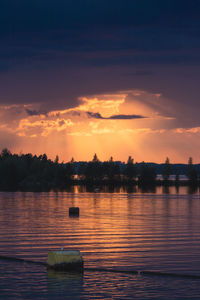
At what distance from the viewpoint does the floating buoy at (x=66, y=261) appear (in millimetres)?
35812

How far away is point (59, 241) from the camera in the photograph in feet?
186

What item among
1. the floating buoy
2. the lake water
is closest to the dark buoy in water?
the lake water

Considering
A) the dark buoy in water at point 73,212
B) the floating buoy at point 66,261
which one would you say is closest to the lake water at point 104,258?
the floating buoy at point 66,261

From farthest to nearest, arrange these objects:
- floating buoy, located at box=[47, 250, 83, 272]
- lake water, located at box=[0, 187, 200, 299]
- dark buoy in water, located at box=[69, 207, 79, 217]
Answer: dark buoy in water, located at box=[69, 207, 79, 217] → floating buoy, located at box=[47, 250, 83, 272] → lake water, located at box=[0, 187, 200, 299]

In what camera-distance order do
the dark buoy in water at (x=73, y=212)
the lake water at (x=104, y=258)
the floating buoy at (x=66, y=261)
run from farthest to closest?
the dark buoy in water at (x=73, y=212), the floating buoy at (x=66, y=261), the lake water at (x=104, y=258)

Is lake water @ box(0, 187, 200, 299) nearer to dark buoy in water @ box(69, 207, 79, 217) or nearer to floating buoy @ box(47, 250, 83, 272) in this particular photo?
floating buoy @ box(47, 250, 83, 272)

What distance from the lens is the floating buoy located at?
35812 mm

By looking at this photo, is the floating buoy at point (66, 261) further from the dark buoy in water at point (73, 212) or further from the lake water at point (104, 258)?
the dark buoy in water at point (73, 212)

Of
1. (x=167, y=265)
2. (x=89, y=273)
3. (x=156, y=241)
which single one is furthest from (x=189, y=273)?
(x=156, y=241)

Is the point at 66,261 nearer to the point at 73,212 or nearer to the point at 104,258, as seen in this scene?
the point at 104,258

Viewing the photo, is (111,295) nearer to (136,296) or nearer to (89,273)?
(136,296)

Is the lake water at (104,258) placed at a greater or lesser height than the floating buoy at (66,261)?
lesser

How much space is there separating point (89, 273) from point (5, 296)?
820 centimetres

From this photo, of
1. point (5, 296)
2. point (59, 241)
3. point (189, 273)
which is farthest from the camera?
point (59, 241)
